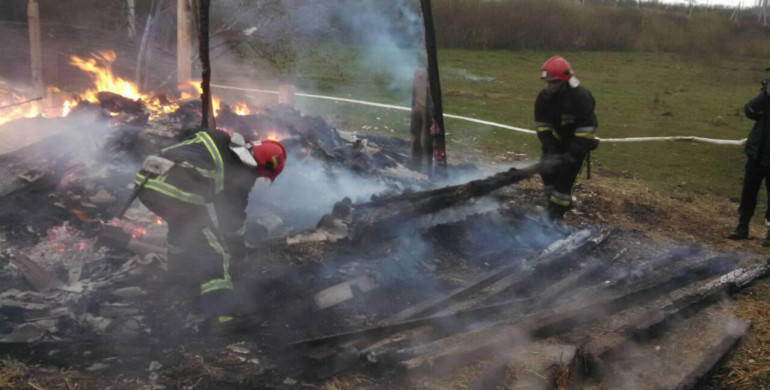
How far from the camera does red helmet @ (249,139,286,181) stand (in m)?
5.36

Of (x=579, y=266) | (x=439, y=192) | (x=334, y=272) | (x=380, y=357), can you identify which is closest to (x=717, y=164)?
(x=579, y=266)

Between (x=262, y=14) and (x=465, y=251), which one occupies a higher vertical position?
(x=262, y=14)

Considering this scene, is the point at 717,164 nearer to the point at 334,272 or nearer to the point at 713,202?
the point at 713,202

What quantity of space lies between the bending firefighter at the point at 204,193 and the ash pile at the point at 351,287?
268mm

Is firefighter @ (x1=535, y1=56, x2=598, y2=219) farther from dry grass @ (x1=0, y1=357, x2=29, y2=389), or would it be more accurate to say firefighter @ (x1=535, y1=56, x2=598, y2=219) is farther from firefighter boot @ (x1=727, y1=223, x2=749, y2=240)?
dry grass @ (x1=0, y1=357, x2=29, y2=389)

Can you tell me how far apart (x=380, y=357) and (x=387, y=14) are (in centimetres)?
583

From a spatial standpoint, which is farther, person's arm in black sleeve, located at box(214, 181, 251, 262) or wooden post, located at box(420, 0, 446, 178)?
wooden post, located at box(420, 0, 446, 178)

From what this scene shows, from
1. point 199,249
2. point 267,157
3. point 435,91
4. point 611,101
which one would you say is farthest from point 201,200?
point 611,101

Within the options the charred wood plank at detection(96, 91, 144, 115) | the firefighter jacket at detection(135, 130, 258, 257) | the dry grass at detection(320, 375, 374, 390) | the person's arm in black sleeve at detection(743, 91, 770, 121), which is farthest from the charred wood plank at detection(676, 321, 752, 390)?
the charred wood plank at detection(96, 91, 144, 115)

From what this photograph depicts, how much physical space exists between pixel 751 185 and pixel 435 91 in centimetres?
410

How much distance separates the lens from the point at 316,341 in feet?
15.6

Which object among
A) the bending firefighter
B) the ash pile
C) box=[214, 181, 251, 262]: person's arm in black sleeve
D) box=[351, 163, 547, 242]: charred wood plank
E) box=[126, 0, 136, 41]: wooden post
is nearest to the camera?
the ash pile

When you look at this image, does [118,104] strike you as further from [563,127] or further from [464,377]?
[464,377]

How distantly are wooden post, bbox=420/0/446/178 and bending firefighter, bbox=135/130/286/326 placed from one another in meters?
3.37
